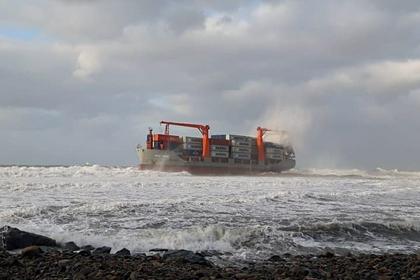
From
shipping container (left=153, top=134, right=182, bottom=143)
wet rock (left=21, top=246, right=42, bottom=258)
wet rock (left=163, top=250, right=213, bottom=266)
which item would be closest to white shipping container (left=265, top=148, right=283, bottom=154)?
shipping container (left=153, top=134, right=182, bottom=143)

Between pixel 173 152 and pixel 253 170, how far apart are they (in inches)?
500

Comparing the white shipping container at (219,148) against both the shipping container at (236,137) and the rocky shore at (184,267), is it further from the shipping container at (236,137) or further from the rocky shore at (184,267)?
the rocky shore at (184,267)

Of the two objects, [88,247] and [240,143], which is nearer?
[88,247]

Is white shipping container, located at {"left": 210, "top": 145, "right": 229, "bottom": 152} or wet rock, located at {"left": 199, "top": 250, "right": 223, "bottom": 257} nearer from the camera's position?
wet rock, located at {"left": 199, "top": 250, "right": 223, "bottom": 257}

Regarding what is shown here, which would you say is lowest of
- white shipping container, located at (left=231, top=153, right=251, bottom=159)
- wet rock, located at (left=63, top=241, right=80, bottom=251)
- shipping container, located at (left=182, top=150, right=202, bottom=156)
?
wet rock, located at (left=63, top=241, right=80, bottom=251)

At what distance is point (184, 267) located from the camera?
28.8 feet

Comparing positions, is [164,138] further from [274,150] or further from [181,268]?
[181,268]

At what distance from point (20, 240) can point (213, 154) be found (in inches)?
2385

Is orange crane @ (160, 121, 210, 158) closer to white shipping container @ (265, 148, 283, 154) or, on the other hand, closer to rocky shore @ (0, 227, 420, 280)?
white shipping container @ (265, 148, 283, 154)

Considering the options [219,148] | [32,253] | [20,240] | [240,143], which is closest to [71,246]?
[20,240]

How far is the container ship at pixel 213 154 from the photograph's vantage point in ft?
221

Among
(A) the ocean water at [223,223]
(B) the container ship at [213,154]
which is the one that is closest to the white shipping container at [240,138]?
Answer: (B) the container ship at [213,154]

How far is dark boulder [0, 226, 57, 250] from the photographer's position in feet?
A: 37.3

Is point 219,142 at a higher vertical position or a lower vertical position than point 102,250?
higher
